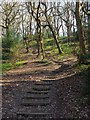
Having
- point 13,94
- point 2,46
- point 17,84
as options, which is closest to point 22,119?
point 13,94

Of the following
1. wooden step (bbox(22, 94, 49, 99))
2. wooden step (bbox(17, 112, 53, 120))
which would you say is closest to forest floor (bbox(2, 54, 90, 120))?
wooden step (bbox(17, 112, 53, 120))

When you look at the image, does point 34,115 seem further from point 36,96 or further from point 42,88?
point 42,88

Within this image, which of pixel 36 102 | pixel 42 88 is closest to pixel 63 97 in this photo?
pixel 36 102

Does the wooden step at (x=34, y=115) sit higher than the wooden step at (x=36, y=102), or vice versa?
the wooden step at (x=36, y=102)

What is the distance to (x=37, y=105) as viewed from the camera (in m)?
9.99

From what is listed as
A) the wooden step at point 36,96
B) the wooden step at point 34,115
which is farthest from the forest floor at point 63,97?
the wooden step at point 36,96

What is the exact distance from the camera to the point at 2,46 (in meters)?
27.4

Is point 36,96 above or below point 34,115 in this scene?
above

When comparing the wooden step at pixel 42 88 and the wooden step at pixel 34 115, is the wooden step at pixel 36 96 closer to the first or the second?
the wooden step at pixel 42 88

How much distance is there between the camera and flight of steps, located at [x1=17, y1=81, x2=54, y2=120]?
29.8 ft

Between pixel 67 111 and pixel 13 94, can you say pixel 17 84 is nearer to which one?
pixel 13 94

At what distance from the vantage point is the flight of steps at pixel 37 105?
357 inches

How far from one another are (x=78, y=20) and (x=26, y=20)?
92.6 ft

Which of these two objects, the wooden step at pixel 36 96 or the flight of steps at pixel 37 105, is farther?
the wooden step at pixel 36 96
